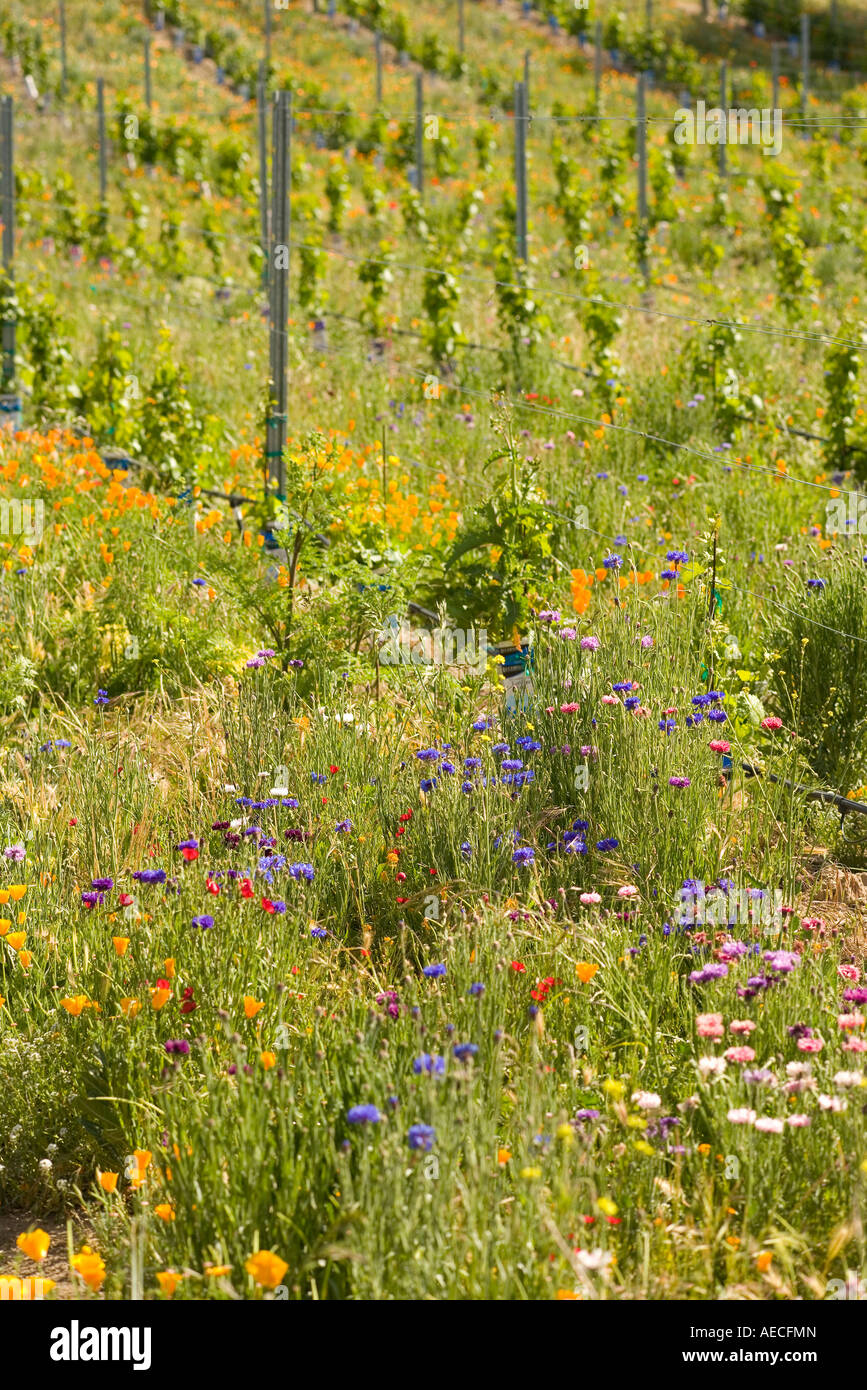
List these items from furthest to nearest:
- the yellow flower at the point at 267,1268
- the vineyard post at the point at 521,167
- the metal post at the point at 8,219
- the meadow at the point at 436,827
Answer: the metal post at the point at 8,219 < the vineyard post at the point at 521,167 < the meadow at the point at 436,827 < the yellow flower at the point at 267,1268

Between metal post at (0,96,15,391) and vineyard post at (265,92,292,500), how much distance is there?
14.3 feet

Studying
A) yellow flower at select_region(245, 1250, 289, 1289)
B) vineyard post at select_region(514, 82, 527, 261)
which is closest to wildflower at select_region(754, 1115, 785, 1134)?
yellow flower at select_region(245, 1250, 289, 1289)

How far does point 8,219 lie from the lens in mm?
9805

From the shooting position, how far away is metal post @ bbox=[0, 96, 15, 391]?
9.48 m

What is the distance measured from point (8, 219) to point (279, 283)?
204 inches

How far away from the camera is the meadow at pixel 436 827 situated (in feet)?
7.41

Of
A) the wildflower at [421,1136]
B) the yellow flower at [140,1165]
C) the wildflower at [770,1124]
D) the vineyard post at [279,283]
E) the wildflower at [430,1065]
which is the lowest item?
the yellow flower at [140,1165]

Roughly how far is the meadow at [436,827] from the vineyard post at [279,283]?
0.18 ft

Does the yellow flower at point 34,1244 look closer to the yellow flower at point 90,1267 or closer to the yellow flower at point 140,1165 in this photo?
the yellow flower at point 90,1267

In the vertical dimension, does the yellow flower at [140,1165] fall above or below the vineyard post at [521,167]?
below

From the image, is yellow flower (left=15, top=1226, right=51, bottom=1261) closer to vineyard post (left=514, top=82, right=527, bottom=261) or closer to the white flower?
the white flower

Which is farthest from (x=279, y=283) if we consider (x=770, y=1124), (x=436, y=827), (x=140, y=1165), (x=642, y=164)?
(x=642, y=164)

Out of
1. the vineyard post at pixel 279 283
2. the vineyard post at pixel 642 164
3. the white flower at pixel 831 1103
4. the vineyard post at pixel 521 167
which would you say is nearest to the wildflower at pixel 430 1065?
the white flower at pixel 831 1103

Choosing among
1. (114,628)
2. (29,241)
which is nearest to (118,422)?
(114,628)
